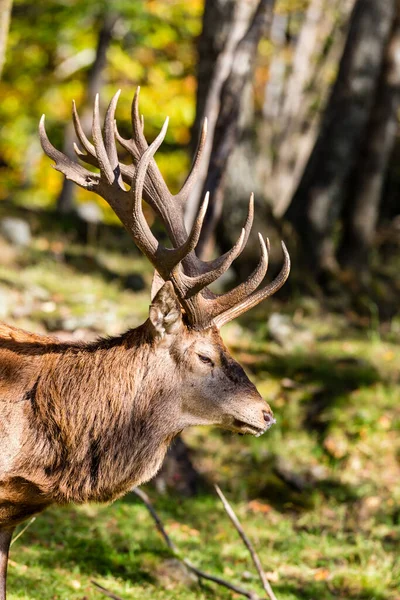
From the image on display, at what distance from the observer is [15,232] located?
1129 centimetres

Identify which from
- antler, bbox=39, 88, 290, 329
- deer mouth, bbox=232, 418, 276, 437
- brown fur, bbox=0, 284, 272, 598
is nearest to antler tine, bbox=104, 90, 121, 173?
antler, bbox=39, 88, 290, 329

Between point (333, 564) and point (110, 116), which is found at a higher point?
point (110, 116)

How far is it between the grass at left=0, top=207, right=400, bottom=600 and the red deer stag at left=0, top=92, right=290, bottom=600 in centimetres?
116

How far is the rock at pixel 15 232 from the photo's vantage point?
36.8 ft

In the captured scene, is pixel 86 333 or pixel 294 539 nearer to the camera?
pixel 294 539

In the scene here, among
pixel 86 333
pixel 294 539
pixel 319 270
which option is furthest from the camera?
pixel 319 270

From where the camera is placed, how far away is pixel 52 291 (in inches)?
396

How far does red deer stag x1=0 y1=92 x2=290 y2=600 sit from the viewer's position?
4359 mm

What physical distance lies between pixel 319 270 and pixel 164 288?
24.5 feet

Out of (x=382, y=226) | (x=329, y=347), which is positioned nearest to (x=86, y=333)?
(x=329, y=347)

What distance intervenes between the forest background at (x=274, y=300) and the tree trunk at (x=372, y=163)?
24 mm

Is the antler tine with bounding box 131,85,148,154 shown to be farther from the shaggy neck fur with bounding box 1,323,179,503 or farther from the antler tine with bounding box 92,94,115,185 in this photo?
the shaggy neck fur with bounding box 1,323,179,503

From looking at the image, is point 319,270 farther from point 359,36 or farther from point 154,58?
point 154,58

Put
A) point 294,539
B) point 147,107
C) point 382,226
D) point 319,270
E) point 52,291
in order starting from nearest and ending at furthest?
1. point 294,539
2. point 52,291
3. point 319,270
4. point 382,226
5. point 147,107
